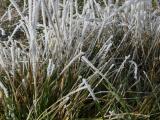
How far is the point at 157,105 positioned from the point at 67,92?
0.33 m

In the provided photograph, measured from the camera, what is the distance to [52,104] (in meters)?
1.57

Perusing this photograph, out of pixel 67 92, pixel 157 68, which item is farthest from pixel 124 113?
pixel 157 68

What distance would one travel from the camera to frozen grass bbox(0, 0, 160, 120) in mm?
1548

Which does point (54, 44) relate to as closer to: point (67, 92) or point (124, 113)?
point (67, 92)

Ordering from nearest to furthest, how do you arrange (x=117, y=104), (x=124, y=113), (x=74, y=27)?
1. (x=124, y=113)
2. (x=117, y=104)
3. (x=74, y=27)

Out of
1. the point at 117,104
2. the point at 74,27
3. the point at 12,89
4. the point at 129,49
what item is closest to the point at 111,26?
the point at 129,49

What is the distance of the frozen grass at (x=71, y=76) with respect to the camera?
1548mm

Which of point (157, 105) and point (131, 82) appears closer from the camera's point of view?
point (157, 105)

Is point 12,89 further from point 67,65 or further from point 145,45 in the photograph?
point 145,45

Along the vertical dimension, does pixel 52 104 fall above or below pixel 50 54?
below

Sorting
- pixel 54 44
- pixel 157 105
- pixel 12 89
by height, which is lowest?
pixel 157 105

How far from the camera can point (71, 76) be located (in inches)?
64.7

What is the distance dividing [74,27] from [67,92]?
0.28 meters

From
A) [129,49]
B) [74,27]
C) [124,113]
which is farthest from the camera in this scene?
[129,49]
